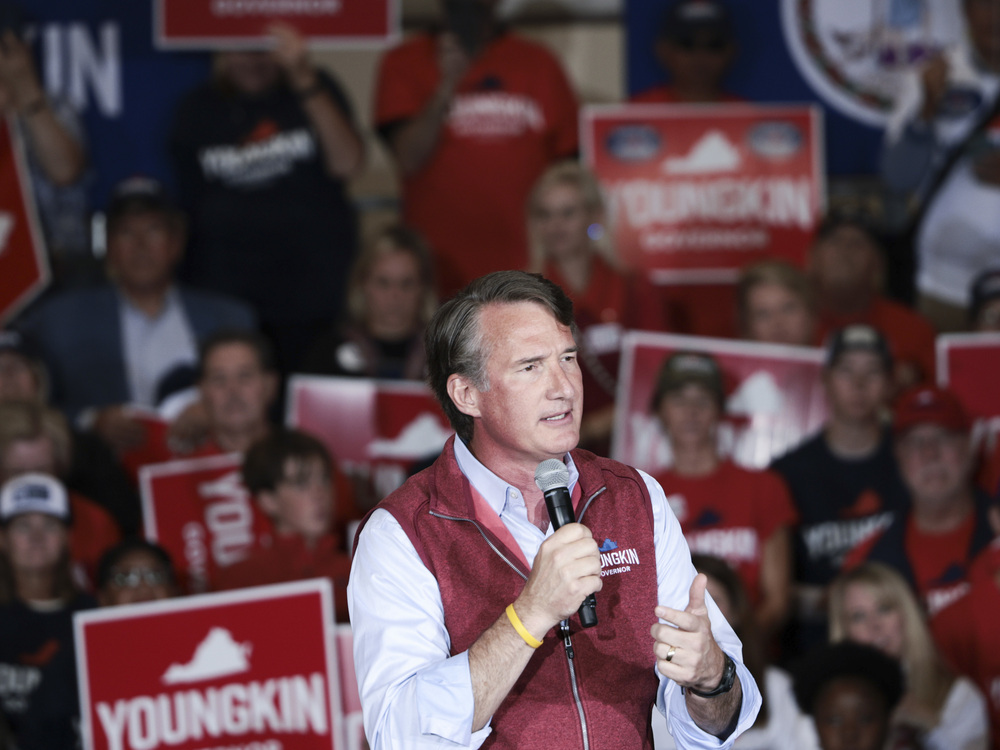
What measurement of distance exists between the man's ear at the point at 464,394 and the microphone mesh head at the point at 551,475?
175mm

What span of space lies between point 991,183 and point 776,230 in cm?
101

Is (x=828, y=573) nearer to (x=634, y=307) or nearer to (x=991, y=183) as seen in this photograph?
(x=634, y=307)

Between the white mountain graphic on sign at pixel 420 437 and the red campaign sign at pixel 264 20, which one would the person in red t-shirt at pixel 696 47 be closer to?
the red campaign sign at pixel 264 20

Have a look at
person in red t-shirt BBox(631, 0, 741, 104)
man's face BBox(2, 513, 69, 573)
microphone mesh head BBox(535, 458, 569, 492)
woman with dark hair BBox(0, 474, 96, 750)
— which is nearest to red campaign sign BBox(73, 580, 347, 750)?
woman with dark hair BBox(0, 474, 96, 750)

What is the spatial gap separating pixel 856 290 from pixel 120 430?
3013 mm

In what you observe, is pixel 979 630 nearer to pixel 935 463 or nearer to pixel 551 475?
pixel 935 463

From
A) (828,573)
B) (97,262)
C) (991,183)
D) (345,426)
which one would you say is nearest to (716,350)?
(828,573)

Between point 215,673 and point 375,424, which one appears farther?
point 375,424

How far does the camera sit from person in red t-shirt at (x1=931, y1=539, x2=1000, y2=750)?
172 inches

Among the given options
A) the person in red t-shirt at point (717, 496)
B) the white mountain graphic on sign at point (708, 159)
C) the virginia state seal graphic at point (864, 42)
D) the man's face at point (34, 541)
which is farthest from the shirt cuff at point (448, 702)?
the virginia state seal graphic at point (864, 42)

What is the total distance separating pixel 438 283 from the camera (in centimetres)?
641

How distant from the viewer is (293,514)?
4809 millimetres

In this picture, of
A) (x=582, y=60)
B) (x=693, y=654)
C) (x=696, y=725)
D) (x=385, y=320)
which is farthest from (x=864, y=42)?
(x=693, y=654)

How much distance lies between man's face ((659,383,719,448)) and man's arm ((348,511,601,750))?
9.96 ft
